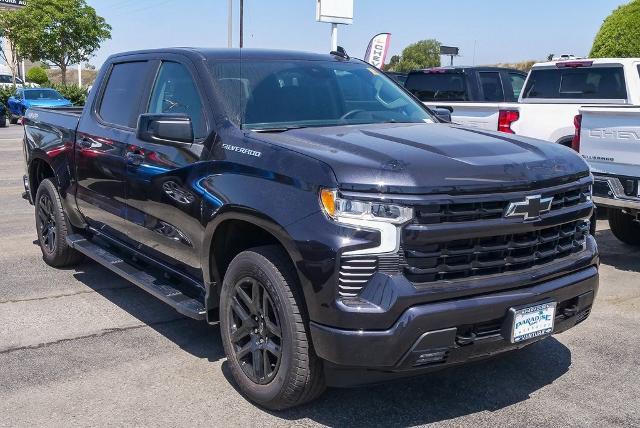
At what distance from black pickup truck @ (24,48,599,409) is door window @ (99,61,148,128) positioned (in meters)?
0.04

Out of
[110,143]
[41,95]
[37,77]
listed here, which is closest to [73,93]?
[41,95]

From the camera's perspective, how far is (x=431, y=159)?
3.48m

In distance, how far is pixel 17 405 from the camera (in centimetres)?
386

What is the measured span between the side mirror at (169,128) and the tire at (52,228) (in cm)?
241

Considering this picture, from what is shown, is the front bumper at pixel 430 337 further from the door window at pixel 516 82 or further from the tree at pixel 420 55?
the tree at pixel 420 55

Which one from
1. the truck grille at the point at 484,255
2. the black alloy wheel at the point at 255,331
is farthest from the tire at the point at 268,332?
the truck grille at the point at 484,255

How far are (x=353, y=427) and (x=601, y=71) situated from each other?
761 cm

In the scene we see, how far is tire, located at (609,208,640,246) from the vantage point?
25.1 ft

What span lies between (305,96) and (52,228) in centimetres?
319

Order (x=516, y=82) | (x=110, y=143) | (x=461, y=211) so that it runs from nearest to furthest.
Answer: (x=461, y=211)
(x=110, y=143)
(x=516, y=82)

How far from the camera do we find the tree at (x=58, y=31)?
1722 inches

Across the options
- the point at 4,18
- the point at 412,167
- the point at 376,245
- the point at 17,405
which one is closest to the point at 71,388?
the point at 17,405

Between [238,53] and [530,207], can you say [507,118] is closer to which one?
[238,53]

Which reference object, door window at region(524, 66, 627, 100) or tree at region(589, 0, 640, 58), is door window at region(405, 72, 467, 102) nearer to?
door window at region(524, 66, 627, 100)
